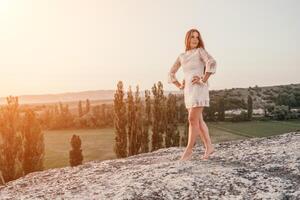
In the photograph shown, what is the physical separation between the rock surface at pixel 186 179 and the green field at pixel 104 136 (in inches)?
1514

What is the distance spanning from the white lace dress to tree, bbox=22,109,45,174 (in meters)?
23.4

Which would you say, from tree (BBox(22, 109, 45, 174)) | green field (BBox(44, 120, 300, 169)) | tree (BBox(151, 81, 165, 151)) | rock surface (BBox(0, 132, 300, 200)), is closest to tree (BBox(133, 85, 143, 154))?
tree (BBox(151, 81, 165, 151))

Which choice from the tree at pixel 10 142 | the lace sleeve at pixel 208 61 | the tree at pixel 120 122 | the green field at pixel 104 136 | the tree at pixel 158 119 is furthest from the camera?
the green field at pixel 104 136

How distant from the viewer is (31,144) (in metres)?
33.4

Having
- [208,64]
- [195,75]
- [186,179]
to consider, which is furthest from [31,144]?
[186,179]

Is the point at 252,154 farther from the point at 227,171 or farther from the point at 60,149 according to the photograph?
the point at 60,149

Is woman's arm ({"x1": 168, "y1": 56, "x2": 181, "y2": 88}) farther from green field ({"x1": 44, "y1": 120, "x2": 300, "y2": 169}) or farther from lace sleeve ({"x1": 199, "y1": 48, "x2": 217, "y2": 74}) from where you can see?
green field ({"x1": 44, "y1": 120, "x2": 300, "y2": 169})

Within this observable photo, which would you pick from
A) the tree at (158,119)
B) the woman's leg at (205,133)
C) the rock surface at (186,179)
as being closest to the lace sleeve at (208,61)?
the woman's leg at (205,133)

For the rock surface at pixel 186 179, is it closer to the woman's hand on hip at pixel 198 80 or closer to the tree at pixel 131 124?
the woman's hand on hip at pixel 198 80

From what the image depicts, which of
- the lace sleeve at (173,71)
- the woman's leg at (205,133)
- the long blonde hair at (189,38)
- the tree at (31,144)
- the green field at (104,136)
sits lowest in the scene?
the green field at (104,136)

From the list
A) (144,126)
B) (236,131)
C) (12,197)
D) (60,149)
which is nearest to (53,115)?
(60,149)

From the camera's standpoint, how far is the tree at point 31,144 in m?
33.0

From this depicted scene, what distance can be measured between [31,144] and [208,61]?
24465 mm

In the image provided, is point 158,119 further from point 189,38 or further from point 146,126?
point 189,38
